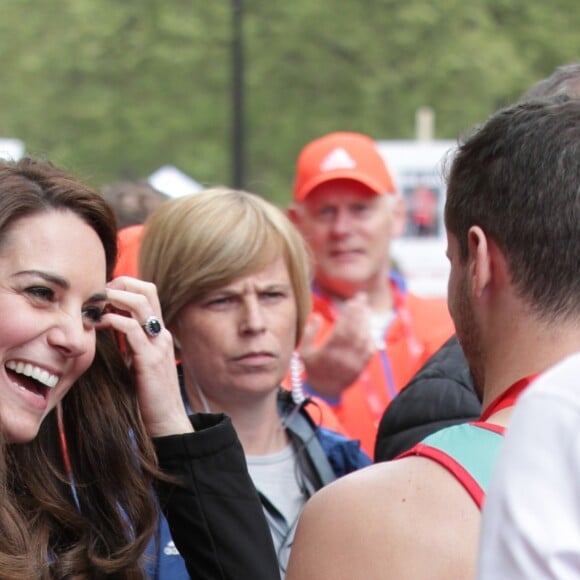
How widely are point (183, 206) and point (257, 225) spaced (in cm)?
23

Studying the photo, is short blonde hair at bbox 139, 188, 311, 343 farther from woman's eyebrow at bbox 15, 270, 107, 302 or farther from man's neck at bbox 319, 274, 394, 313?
man's neck at bbox 319, 274, 394, 313

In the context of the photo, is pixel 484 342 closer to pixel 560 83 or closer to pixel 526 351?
pixel 526 351

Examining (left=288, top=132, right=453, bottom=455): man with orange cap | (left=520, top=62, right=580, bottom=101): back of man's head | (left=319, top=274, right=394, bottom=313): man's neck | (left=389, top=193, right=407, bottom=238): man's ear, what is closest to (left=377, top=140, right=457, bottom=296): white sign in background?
(left=389, top=193, right=407, bottom=238): man's ear

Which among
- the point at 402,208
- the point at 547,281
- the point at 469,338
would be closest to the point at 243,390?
the point at 469,338

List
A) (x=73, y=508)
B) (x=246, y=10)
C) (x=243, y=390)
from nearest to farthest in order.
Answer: (x=73, y=508)
(x=243, y=390)
(x=246, y=10)

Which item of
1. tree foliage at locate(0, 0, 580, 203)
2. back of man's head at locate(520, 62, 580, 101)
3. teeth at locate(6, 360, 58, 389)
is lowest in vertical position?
teeth at locate(6, 360, 58, 389)

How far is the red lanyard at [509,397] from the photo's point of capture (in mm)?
1936

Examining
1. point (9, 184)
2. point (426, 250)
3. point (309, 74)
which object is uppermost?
point (309, 74)

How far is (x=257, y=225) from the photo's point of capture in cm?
358

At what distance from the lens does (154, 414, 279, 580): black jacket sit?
267 centimetres

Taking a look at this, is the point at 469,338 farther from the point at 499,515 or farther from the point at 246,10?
the point at 246,10

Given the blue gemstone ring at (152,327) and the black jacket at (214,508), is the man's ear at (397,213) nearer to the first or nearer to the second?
the blue gemstone ring at (152,327)

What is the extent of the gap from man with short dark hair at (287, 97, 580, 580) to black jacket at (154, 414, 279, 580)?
2.13 ft

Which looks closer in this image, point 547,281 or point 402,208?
point 547,281
